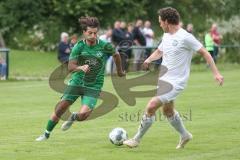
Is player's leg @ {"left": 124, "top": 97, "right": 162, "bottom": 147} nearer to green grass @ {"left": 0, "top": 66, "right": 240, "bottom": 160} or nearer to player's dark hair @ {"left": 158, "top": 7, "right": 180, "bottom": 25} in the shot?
green grass @ {"left": 0, "top": 66, "right": 240, "bottom": 160}

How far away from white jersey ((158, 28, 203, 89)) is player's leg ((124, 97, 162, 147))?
357 mm

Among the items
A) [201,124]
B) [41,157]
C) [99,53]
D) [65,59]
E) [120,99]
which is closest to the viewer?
[41,157]

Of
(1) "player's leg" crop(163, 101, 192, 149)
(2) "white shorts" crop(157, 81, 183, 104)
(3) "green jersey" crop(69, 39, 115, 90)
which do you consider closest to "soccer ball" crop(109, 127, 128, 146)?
(1) "player's leg" crop(163, 101, 192, 149)

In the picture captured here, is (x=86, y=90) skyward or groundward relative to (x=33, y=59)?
skyward

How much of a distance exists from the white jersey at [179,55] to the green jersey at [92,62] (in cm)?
146

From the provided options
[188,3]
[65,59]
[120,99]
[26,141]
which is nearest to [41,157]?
[26,141]

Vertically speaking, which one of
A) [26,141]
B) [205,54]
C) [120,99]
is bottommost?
[120,99]

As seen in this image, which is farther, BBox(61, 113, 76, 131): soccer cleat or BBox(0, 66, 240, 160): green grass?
BBox(61, 113, 76, 131): soccer cleat

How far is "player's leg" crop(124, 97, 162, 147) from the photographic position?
11.2 meters

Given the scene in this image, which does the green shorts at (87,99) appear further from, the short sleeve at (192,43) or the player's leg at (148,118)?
the short sleeve at (192,43)

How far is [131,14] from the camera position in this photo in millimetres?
41469

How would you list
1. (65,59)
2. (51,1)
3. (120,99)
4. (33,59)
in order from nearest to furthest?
(120,99)
(65,59)
(33,59)
(51,1)

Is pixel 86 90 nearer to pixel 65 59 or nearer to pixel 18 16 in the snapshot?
pixel 65 59

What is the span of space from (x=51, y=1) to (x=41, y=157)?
102ft
